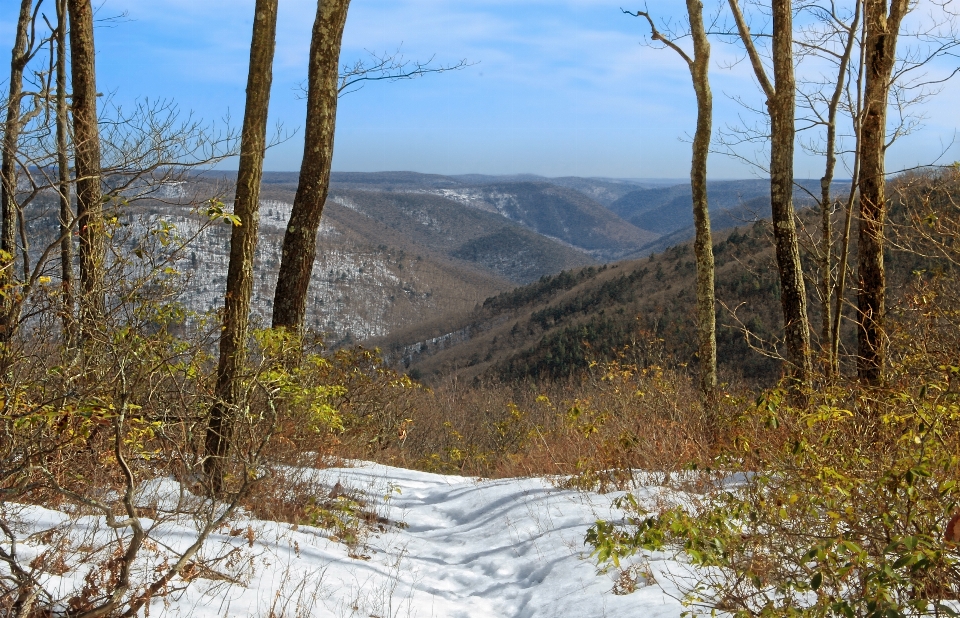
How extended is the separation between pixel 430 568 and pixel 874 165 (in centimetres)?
529

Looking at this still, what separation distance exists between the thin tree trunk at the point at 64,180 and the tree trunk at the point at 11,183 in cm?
30

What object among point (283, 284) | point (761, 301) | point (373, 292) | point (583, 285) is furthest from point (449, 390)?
point (373, 292)

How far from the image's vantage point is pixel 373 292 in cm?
11425

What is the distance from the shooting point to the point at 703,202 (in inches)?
295

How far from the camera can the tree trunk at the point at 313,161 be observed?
6.11 metres

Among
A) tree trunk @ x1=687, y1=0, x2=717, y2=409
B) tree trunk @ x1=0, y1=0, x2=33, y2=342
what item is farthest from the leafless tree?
tree trunk @ x1=687, y1=0, x2=717, y2=409

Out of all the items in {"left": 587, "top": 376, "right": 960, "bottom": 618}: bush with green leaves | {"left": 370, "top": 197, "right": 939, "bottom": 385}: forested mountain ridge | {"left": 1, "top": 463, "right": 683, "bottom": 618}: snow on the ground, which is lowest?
{"left": 370, "top": 197, "right": 939, "bottom": 385}: forested mountain ridge

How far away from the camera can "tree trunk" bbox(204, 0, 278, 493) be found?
16.6 feet

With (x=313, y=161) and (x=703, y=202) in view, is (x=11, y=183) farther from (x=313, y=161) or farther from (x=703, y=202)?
(x=703, y=202)

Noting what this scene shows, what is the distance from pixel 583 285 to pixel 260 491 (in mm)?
60385

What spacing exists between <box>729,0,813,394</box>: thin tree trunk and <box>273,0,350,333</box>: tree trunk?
426cm

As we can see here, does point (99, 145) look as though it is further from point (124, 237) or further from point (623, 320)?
point (623, 320)

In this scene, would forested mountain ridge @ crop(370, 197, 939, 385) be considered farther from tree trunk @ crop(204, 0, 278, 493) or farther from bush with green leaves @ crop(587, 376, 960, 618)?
bush with green leaves @ crop(587, 376, 960, 618)

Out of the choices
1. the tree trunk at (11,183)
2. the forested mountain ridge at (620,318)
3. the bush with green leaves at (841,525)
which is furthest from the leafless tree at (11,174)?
the forested mountain ridge at (620,318)
